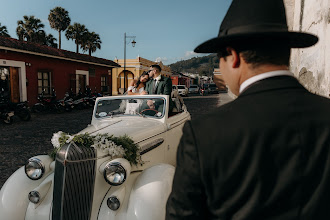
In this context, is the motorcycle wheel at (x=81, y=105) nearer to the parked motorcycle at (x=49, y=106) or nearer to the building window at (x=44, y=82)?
the parked motorcycle at (x=49, y=106)

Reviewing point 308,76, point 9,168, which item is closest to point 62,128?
point 9,168

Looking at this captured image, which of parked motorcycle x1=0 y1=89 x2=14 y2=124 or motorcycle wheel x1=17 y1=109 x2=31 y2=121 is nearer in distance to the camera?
parked motorcycle x1=0 y1=89 x2=14 y2=124

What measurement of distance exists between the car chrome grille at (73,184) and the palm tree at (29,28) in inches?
1122

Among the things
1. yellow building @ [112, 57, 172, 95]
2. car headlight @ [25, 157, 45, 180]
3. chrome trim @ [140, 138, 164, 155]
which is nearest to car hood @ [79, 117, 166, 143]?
chrome trim @ [140, 138, 164, 155]

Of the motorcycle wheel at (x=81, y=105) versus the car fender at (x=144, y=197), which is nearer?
the car fender at (x=144, y=197)

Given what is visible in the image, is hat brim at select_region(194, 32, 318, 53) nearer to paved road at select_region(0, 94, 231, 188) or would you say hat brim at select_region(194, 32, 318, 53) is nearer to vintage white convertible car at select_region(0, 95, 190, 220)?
vintage white convertible car at select_region(0, 95, 190, 220)

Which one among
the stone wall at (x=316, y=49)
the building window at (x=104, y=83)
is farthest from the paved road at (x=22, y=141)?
the building window at (x=104, y=83)

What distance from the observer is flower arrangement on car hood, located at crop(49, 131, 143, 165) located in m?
2.58

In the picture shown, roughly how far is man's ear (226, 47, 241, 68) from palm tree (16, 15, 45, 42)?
1181 inches

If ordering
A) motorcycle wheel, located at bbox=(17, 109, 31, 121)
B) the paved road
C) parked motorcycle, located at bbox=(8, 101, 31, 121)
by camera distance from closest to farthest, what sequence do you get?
1. the paved road
2. parked motorcycle, located at bbox=(8, 101, 31, 121)
3. motorcycle wheel, located at bbox=(17, 109, 31, 121)

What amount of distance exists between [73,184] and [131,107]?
2.02 metres

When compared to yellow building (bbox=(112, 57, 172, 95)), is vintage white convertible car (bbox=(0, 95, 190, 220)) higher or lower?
lower

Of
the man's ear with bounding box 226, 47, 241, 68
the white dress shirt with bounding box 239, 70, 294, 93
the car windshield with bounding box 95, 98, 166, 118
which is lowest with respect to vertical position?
the car windshield with bounding box 95, 98, 166, 118

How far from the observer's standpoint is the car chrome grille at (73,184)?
2.30 meters
